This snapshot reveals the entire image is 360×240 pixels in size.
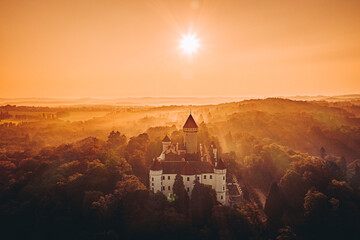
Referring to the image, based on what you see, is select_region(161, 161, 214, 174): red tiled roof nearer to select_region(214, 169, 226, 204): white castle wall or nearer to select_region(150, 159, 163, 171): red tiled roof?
select_region(150, 159, 163, 171): red tiled roof

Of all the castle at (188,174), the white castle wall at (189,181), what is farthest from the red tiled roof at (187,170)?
the white castle wall at (189,181)

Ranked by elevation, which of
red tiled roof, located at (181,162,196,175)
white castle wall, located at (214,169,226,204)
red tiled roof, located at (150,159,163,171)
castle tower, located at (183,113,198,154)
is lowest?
white castle wall, located at (214,169,226,204)

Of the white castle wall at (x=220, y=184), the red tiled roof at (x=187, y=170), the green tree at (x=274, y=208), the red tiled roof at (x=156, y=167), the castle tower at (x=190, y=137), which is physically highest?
the castle tower at (x=190, y=137)

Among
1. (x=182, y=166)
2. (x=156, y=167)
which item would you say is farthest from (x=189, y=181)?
(x=156, y=167)

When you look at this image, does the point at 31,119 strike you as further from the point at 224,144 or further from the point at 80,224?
the point at 224,144

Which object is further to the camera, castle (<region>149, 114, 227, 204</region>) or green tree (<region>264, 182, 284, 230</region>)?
green tree (<region>264, 182, 284, 230</region>)

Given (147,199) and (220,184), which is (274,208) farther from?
(147,199)

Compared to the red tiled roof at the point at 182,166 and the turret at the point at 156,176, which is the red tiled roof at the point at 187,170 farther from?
the turret at the point at 156,176

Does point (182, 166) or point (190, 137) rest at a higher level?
point (190, 137)

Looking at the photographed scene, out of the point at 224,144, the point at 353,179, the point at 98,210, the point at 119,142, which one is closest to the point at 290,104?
the point at 224,144

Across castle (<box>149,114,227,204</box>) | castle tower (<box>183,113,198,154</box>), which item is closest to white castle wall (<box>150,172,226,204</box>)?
castle (<box>149,114,227,204</box>)

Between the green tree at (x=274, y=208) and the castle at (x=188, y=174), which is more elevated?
the castle at (x=188, y=174)
